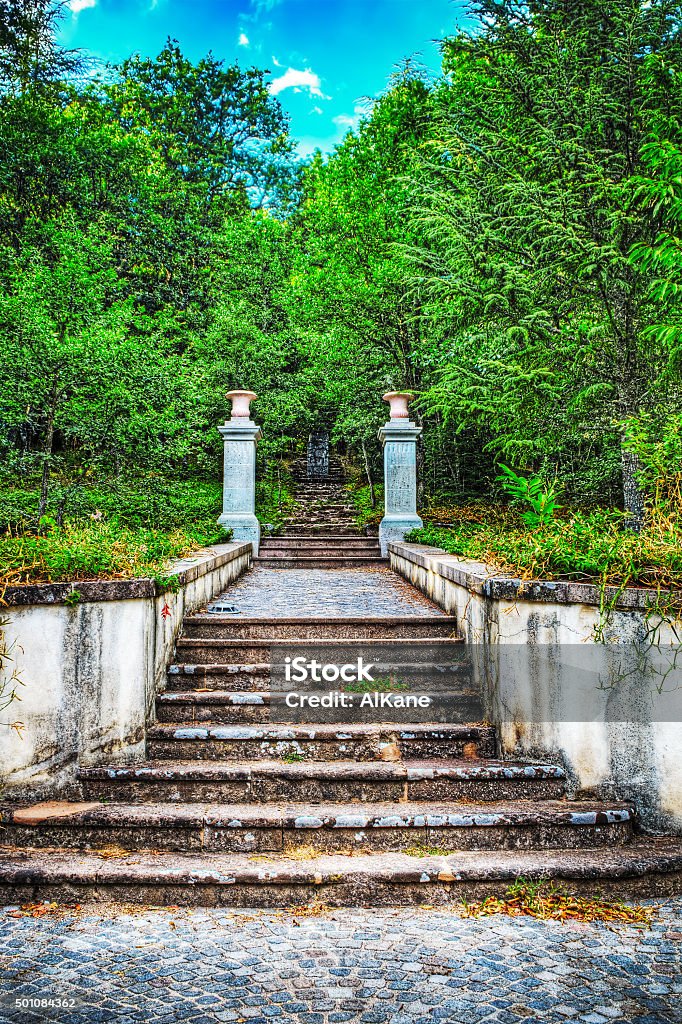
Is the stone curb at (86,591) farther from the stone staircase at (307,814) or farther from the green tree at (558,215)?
the green tree at (558,215)

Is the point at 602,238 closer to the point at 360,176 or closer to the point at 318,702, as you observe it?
the point at 318,702

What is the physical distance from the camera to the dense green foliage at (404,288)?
7.77 meters

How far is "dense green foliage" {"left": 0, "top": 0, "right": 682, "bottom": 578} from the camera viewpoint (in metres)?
7.77

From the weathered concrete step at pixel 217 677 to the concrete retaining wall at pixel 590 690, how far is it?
157cm

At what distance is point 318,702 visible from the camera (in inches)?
174

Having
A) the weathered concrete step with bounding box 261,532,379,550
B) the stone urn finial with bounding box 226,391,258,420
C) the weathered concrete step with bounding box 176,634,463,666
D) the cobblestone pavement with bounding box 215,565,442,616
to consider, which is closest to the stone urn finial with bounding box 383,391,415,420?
the weathered concrete step with bounding box 261,532,379,550

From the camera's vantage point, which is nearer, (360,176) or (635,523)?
(635,523)

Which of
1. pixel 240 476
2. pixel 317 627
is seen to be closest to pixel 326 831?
pixel 317 627

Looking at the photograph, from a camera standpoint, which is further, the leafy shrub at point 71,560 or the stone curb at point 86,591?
the leafy shrub at point 71,560

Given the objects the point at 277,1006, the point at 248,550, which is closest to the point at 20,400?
the point at 248,550

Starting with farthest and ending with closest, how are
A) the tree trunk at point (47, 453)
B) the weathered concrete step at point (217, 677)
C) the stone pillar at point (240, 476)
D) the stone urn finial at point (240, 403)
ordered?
the stone urn finial at point (240, 403) < the stone pillar at point (240, 476) < the tree trunk at point (47, 453) < the weathered concrete step at point (217, 677)

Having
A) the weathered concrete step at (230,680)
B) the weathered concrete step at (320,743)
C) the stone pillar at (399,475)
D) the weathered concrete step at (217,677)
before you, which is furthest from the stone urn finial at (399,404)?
the weathered concrete step at (320,743)

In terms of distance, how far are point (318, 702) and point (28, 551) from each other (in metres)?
2.10

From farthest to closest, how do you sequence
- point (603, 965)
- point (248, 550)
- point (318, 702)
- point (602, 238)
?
1. point (248, 550)
2. point (602, 238)
3. point (318, 702)
4. point (603, 965)
